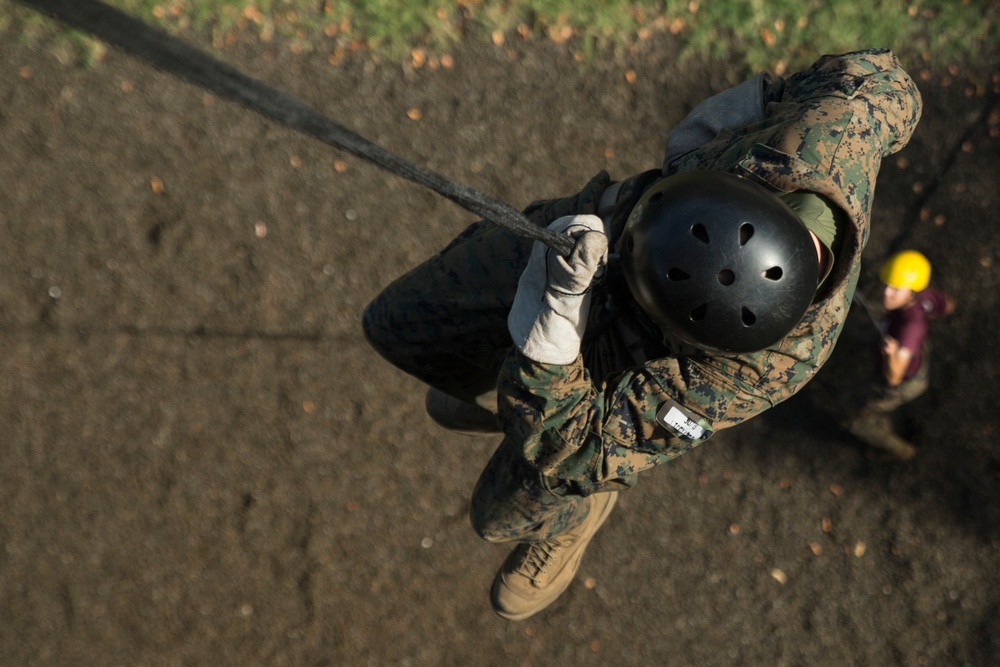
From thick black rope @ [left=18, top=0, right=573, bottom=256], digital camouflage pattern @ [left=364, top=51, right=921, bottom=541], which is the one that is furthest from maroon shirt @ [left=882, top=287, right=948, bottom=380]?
thick black rope @ [left=18, top=0, right=573, bottom=256]

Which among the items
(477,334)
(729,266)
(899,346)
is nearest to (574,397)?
(729,266)

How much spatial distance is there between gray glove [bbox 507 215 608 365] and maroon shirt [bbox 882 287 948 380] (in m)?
2.45

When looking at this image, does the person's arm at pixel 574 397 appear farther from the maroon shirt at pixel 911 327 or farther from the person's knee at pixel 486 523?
the maroon shirt at pixel 911 327

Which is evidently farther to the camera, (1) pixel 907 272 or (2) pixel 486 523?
(1) pixel 907 272

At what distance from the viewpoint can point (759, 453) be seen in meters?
4.75

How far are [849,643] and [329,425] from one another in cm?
308

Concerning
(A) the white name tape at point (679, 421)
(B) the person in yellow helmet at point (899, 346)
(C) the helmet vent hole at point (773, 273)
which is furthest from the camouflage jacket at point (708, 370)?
(B) the person in yellow helmet at point (899, 346)

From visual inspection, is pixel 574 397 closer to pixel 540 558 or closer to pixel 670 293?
pixel 670 293

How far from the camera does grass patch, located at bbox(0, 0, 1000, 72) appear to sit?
5.29m

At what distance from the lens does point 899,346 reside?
4355mm

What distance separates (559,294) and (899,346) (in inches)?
104

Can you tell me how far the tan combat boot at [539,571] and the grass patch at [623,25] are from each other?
3046mm

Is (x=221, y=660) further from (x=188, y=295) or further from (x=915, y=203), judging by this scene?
(x=915, y=203)

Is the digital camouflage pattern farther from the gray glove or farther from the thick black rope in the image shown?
the thick black rope
